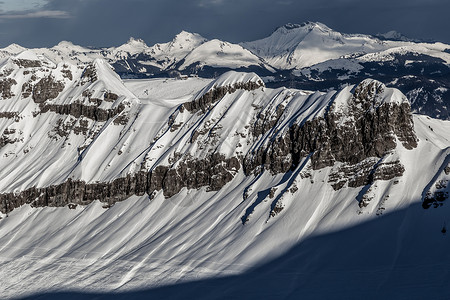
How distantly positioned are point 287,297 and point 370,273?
25.8m

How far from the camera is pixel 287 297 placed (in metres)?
198

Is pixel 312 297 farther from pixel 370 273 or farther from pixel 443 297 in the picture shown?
pixel 443 297

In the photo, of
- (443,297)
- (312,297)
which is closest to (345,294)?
(312,297)

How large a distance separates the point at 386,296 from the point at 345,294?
39.8 ft

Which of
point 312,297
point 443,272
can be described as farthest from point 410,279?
point 312,297

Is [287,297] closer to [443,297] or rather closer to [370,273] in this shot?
[370,273]

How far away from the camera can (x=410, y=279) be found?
19188cm

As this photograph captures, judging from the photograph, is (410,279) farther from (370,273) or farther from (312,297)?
(312,297)

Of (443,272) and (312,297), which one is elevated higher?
(443,272)

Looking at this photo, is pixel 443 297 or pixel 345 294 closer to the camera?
pixel 443 297

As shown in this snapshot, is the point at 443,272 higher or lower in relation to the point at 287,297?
higher

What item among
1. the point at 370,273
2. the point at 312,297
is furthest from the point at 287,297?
the point at 370,273

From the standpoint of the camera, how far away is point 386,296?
186250 mm

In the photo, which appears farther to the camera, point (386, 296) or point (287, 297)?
point (287, 297)
